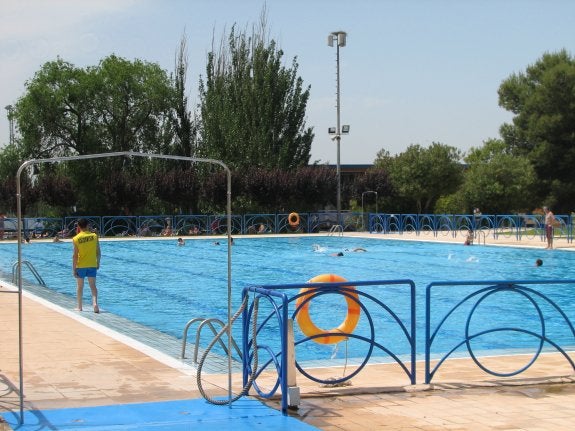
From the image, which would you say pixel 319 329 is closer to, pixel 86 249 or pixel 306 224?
pixel 86 249

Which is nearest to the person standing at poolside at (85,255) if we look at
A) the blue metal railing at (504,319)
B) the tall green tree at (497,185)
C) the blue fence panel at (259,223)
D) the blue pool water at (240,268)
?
the blue pool water at (240,268)

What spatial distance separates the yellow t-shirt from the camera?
1434 centimetres

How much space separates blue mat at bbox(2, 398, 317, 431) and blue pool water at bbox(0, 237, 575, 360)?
13.3ft

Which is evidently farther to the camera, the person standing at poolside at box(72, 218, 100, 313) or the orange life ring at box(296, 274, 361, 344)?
the person standing at poolside at box(72, 218, 100, 313)

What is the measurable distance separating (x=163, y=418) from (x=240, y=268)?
18411 millimetres

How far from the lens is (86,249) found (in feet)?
47.1

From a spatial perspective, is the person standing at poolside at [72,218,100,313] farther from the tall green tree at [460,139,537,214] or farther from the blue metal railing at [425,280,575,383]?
the tall green tree at [460,139,537,214]

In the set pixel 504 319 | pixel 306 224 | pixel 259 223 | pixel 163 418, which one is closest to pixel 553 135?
pixel 306 224

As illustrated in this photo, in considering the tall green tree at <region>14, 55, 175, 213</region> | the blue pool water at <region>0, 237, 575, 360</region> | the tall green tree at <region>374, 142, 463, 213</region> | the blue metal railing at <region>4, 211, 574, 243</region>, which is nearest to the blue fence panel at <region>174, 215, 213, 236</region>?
the blue metal railing at <region>4, 211, 574, 243</region>

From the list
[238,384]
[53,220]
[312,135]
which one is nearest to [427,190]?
[312,135]

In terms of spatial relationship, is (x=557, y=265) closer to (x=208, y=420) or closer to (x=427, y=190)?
(x=208, y=420)

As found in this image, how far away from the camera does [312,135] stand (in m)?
55.8

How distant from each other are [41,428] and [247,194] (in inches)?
1665

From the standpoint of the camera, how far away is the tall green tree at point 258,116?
54.1m
